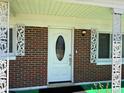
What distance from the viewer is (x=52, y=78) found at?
9.07m

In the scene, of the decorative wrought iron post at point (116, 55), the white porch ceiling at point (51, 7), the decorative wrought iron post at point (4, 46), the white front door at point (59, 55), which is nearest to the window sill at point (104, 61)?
the white front door at point (59, 55)

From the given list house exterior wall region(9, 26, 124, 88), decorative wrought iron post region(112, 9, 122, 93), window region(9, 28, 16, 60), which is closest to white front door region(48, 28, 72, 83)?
house exterior wall region(9, 26, 124, 88)

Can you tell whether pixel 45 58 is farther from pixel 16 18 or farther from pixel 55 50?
pixel 16 18

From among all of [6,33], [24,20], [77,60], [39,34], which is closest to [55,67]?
[77,60]

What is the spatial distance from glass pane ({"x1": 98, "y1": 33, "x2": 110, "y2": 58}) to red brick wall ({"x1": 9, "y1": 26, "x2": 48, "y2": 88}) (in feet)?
9.07

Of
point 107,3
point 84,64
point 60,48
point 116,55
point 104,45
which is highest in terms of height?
point 107,3

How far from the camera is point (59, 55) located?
9242 millimetres

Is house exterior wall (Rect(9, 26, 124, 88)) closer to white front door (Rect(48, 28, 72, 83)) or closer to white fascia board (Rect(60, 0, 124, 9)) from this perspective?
white front door (Rect(48, 28, 72, 83))

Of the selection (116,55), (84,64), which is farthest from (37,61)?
(116,55)

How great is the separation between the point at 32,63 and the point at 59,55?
1.32 metres

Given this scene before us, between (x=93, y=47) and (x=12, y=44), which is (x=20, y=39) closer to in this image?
(x=12, y=44)

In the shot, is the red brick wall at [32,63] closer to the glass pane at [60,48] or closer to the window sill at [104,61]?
the glass pane at [60,48]

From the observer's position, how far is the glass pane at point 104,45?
9.90 metres

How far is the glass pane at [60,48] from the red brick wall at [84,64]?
589 mm
